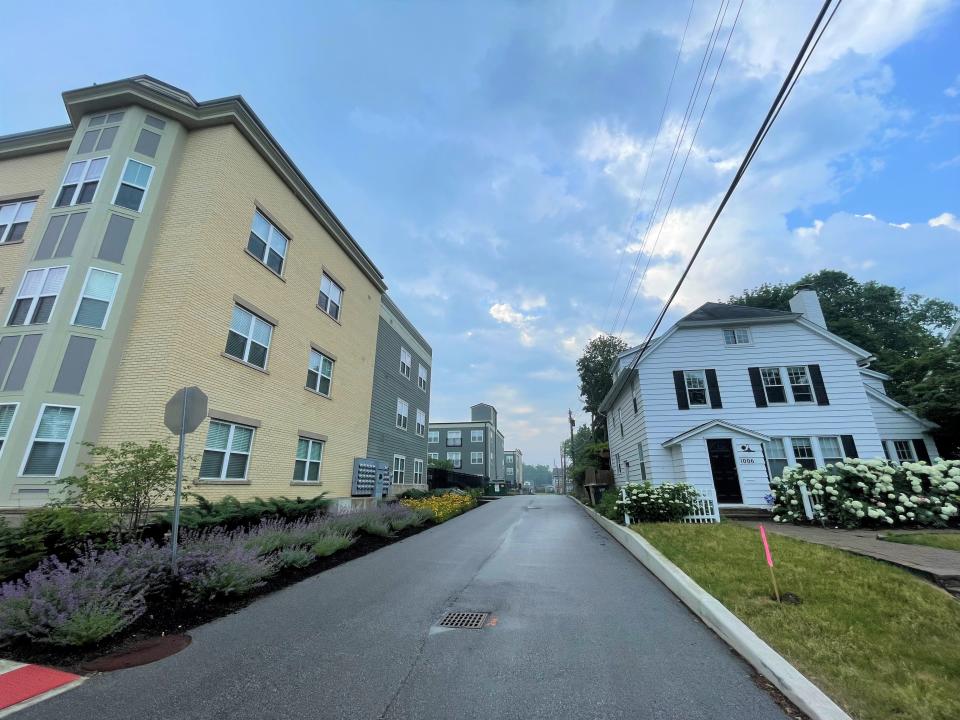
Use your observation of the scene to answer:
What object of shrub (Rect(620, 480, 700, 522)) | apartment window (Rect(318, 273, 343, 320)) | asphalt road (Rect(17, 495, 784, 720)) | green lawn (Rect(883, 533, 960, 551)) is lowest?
asphalt road (Rect(17, 495, 784, 720))

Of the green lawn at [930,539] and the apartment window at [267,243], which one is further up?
the apartment window at [267,243]

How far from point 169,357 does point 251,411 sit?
280 cm

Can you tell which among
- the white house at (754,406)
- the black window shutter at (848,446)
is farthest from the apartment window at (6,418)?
the black window shutter at (848,446)

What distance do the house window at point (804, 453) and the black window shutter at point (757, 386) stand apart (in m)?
1.77

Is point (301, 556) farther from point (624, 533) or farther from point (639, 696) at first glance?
point (624, 533)

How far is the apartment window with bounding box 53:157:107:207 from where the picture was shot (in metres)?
11.2

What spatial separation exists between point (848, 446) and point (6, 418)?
25878 mm

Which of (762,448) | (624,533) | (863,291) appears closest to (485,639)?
(624,533)

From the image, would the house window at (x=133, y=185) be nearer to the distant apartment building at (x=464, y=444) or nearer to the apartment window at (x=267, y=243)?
the apartment window at (x=267, y=243)

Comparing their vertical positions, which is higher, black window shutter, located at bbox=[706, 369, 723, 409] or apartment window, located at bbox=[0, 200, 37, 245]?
apartment window, located at bbox=[0, 200, 37, 245]

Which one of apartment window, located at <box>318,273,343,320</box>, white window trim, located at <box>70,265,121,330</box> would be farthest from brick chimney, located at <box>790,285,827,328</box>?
white window trim, located at <box>70,265,121,330</box>

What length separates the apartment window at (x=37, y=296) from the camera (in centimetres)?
997

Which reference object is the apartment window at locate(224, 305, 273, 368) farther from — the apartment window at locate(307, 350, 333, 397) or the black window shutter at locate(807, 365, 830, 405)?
the black window shutter at locate(807, 365, 830, 405)

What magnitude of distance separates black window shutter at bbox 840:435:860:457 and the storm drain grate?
1784cm
